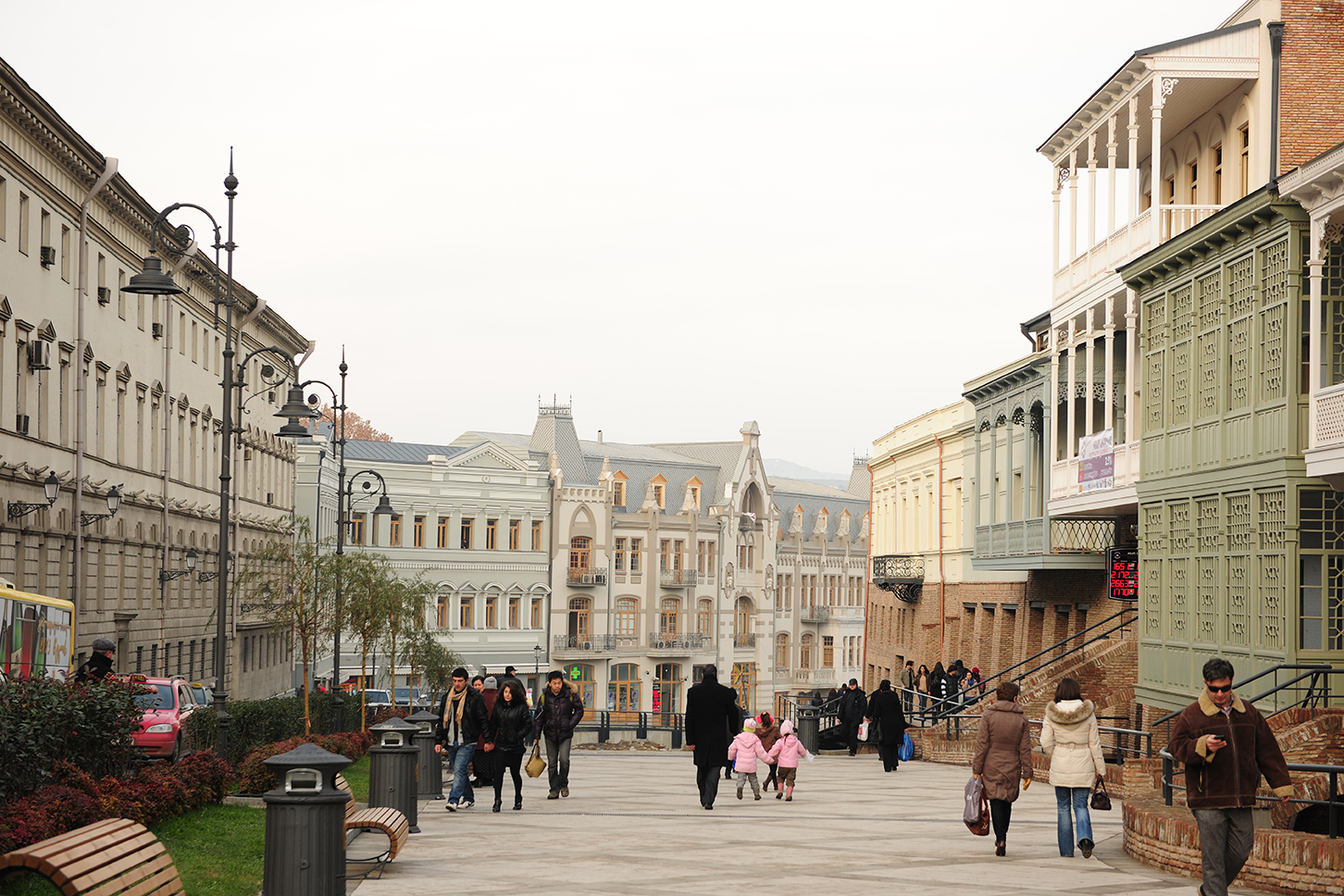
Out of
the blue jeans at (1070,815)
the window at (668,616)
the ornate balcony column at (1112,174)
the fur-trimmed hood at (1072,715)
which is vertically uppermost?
the ornate balcony column at (1112,174)

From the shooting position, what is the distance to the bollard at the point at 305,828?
1105cm

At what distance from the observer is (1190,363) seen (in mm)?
24125

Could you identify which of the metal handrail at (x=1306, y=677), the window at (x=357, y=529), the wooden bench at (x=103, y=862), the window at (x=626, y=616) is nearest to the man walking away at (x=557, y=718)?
the metal handrail at (x=1306, y=677)

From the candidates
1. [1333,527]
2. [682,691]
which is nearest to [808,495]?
[682,691]

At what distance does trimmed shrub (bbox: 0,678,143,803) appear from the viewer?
12938 mm

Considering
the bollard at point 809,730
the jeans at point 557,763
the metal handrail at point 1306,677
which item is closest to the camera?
the metal handrail at point 1306,677

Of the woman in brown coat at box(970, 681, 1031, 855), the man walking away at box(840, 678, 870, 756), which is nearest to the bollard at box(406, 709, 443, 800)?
the woman in brown coat at box(970, 681, 1031, 855)

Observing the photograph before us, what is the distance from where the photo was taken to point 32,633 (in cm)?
2656

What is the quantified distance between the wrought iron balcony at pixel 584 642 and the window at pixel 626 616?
3.96 feet

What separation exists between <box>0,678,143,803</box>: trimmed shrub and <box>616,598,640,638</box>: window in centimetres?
6847

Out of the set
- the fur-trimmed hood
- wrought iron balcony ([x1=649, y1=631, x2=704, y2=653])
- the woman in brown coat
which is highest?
the fur-trimmed hood

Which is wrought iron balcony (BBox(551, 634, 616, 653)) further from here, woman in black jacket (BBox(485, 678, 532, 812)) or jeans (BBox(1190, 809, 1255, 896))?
jeans (BBox(1190, 809, 1255, 896))

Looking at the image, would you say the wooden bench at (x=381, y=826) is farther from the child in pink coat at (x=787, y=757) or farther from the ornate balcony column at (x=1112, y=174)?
the ornate balcony column at (x=1112, y=174)

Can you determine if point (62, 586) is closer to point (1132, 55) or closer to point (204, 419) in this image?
point (204, 419)
